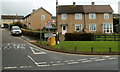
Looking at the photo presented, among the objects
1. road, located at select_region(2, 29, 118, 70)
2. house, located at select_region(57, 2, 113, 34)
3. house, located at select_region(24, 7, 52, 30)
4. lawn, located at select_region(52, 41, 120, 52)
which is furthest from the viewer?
house, located at select_region(24, 7, 52, 30)

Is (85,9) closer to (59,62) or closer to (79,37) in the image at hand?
(79,37)

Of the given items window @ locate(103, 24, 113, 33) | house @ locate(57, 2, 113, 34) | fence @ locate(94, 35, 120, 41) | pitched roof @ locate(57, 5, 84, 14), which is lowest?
fence @ locate(94, 35, 120, 41)

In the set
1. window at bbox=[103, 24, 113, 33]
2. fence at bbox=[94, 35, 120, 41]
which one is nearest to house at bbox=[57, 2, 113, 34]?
window at bbox=[103, 24, 113, 33]

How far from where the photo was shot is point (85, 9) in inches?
1886

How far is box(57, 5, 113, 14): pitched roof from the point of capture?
154ft

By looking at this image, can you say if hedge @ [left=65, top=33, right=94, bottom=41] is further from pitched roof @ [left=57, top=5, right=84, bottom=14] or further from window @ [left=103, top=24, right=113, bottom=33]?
window @ [left=103, top=24, right=113, bottom=33]

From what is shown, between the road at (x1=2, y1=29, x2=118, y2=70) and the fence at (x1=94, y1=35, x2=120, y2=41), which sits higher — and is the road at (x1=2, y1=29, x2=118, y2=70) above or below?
below

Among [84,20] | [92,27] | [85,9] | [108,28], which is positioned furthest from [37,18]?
[108,28]

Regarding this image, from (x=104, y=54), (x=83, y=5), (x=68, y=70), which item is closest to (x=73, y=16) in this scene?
(x=83, y=5)

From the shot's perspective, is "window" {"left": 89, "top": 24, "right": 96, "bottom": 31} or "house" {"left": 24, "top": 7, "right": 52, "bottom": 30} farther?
"house" {"left": 24, "top": 7, "right": 52, "bottom": 30}

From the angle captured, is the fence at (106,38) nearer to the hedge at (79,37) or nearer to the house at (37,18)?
the hedge at (79,37)

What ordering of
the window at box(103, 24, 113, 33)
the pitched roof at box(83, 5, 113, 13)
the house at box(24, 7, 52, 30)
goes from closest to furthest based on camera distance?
1. the window at box(103, 24, 113, 33)
2. the pitched roof at box(83, 5, 113, 13)
3. the house at box(24, 7, 52, 30)

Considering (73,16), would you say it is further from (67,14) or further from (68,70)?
(68,70)

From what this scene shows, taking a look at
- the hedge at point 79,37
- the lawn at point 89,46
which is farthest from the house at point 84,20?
the lawn at point 89,46
